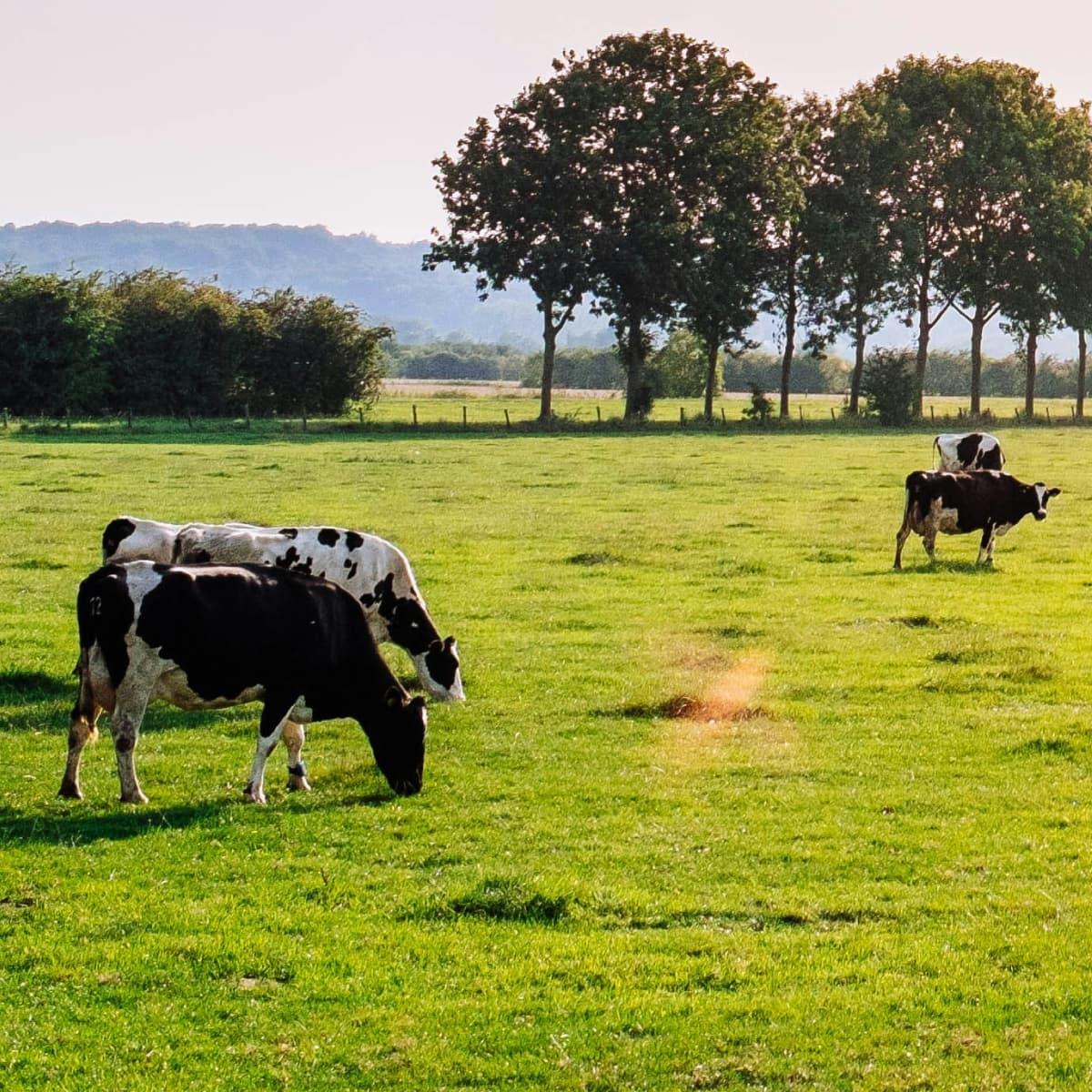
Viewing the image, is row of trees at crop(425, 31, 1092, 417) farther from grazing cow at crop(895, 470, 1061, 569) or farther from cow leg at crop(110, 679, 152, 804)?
cow leg at crop(110, 679, 152, 804)

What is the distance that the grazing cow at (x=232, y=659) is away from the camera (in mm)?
12062

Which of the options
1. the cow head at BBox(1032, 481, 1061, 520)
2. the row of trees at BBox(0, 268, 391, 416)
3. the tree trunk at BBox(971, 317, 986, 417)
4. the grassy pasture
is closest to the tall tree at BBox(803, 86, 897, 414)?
the tree trunk at BBox(971, 317, 986, 417)

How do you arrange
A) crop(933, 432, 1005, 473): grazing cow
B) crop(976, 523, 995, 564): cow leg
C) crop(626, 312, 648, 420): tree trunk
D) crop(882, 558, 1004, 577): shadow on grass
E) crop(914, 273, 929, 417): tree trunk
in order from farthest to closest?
crop(914, 273, 929, 417): tree trunk < crop(626, 312, 648, 420): tree trunk < crop(933, 432, 1005, 473): grazing cow < crop(976, 523, 995, 564): cow leg < crop(882, 558, 1004, 577): shadow on grass

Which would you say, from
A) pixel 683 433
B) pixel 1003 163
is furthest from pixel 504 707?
pixel 1003 163

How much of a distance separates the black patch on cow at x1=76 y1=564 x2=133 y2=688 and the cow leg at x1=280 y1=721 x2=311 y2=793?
170 cm

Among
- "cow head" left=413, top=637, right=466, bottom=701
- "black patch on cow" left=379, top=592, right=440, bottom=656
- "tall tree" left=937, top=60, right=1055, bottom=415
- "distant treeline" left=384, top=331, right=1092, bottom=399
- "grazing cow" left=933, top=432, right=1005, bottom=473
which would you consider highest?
"tall tree" left=937, top=60, right=1055, bottom=415

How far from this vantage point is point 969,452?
3828cm

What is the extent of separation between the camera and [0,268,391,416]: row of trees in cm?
7438

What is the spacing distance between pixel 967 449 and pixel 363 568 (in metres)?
25.5

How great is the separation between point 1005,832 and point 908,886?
172 centimetres

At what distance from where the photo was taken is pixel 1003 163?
8569cm

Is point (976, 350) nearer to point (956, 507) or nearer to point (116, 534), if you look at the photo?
point (956, 507)

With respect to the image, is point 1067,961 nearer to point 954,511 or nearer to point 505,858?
point 505,858

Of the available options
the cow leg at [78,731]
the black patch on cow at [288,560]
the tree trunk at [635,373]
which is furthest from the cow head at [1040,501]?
the tree trunk at [635,373]
